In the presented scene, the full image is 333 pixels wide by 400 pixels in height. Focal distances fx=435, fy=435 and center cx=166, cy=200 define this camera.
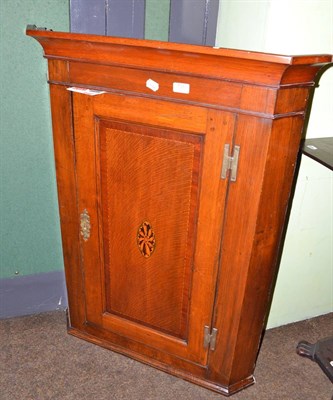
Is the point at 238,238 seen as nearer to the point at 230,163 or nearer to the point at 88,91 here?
the point at 230,163

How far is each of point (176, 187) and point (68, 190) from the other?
0.47 metres

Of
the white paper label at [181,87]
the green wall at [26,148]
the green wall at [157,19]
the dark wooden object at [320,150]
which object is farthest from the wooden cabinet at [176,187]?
the green wall at [157,19]

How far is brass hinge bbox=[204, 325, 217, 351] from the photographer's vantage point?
167cm

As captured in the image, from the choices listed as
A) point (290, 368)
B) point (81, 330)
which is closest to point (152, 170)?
point (81, 330)

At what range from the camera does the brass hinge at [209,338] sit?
167 centimetres

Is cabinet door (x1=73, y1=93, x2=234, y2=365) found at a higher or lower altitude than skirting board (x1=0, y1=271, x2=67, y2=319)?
higher

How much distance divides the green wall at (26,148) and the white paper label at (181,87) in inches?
25.2

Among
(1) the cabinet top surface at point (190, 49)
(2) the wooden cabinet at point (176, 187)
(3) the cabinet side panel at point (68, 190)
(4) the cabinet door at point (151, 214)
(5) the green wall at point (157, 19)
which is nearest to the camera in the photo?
(1) the cabinet top surface at point (190, 49)

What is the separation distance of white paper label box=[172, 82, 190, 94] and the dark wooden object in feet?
1.63

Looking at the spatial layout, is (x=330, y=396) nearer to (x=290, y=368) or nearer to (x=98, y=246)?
(x=290, y=368)

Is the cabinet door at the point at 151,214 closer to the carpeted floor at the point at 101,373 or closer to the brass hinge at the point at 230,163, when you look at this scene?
the brass hinge at the point at 230,163

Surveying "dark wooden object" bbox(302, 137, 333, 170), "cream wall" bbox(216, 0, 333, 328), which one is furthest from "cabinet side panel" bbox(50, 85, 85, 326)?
"dark wooden object" bbox(302, 137, 333, 170)

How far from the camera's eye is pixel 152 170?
153 centimetres

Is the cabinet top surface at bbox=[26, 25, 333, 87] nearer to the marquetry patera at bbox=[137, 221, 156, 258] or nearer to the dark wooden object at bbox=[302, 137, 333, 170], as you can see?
the dark wooden object at bbox=[302, 137, 333, 170]
